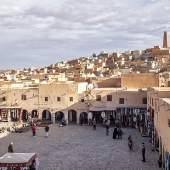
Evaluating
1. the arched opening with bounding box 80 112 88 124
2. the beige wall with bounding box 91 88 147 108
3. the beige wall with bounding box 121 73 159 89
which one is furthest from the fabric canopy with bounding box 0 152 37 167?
the beige wall with bounding box 121 73 159 89

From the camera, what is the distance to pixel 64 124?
2978cm

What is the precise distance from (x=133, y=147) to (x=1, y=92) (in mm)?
17152

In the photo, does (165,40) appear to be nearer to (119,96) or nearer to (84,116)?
(84,116)

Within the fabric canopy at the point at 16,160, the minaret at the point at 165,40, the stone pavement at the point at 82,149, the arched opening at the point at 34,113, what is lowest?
the stone pavement at the point at 82,149

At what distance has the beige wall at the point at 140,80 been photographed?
104 feet

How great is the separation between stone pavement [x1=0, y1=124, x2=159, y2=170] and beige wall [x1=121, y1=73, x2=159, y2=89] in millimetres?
6924

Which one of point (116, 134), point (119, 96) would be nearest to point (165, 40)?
point (119, 96)

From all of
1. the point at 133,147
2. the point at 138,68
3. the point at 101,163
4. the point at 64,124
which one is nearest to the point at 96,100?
the point at 64,124

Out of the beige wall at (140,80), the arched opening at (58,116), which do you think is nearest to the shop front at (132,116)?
the beige wall at (140,80)

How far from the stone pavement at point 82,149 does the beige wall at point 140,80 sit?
692cm

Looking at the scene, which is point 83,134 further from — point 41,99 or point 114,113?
point 41,99

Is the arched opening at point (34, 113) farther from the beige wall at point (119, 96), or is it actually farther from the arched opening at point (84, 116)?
the beige wall at point (119, 96)

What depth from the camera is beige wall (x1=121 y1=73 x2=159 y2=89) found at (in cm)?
3177

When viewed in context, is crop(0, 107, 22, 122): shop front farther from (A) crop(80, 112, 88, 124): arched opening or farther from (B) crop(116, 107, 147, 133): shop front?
(B) crop(116, 107, 147, 133): shop front
